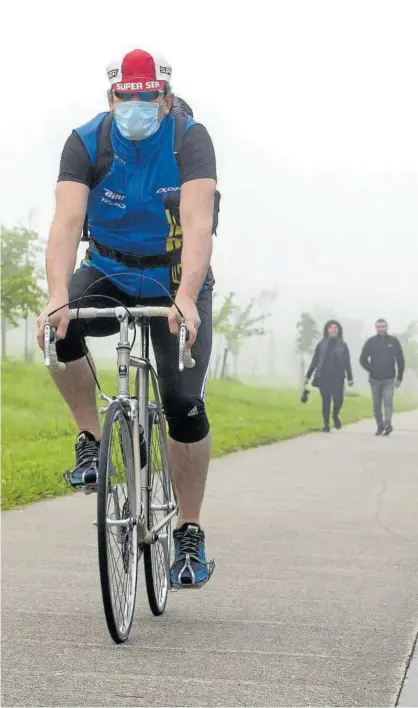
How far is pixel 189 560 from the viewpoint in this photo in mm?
5523

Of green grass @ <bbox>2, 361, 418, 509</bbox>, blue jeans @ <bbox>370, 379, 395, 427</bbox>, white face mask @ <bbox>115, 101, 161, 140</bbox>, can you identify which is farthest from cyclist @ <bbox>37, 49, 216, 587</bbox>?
blue jeans @ <bbox>370, 379, 395, 427</bbox>

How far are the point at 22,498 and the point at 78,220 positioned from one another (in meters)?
5.22

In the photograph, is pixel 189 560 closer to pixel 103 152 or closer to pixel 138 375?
pixel 138 375

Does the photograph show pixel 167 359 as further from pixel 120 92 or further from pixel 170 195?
pixel 120 92

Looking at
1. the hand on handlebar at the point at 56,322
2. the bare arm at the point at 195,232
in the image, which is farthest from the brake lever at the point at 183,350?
the hand on handlebar at the point at 56,322

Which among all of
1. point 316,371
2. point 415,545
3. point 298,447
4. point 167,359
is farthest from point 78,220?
point 316,371

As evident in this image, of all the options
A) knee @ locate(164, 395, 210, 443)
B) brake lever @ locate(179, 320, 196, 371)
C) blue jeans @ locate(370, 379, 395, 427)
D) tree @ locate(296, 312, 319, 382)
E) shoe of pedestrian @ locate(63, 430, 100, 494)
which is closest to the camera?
brake lever @ locate(179, 320, 196, 371)

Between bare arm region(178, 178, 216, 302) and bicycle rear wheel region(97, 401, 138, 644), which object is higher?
bare arm region(178, 178, 216, 302)

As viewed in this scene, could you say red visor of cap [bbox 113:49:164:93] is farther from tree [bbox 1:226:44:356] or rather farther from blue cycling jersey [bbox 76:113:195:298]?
tree [bbox 1:226:44:356]

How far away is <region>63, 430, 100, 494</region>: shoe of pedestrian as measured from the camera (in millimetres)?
5191

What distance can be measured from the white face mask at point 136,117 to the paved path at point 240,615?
71.7 inches

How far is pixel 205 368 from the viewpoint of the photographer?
213 inches

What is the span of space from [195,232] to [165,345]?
0.48 m

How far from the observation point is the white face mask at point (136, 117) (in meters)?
5.06
